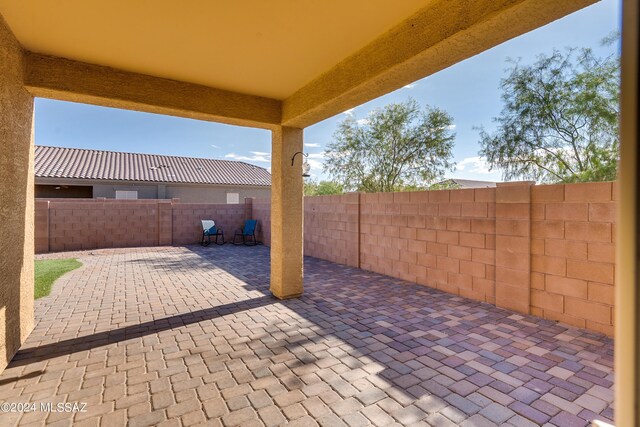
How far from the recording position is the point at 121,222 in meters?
11.1

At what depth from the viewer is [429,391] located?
2521 millimetres

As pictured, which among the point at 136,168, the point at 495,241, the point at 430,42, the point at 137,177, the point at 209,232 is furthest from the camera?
the point at 136,168

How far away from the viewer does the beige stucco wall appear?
2740mm

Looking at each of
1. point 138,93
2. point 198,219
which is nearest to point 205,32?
point 138,93

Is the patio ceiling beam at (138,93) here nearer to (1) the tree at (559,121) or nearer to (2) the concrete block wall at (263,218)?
(2) the concrete block wall at (263,218)

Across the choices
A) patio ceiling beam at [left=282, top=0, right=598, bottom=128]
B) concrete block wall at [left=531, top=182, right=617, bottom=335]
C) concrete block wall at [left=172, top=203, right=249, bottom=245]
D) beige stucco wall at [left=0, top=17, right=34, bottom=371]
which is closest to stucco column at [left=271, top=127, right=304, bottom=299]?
patio ceiling beam at [left=282, top=0, right=598, bottom=128]

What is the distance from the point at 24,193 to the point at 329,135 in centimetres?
1372

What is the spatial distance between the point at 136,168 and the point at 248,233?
1271 centimetres

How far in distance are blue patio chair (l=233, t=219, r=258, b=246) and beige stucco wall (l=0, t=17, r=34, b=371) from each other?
28.0ft

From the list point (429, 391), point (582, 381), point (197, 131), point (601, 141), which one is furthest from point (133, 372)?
point (197, 131)

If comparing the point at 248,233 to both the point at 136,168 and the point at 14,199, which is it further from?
the point at 136,168

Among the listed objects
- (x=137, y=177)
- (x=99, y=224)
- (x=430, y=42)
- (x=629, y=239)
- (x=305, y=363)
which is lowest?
(x=305, y=363)

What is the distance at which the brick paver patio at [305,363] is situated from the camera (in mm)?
2281

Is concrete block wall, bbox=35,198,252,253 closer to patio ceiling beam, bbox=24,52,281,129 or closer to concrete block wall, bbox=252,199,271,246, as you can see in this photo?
concrete block wall, bbox=252,199,271,246
